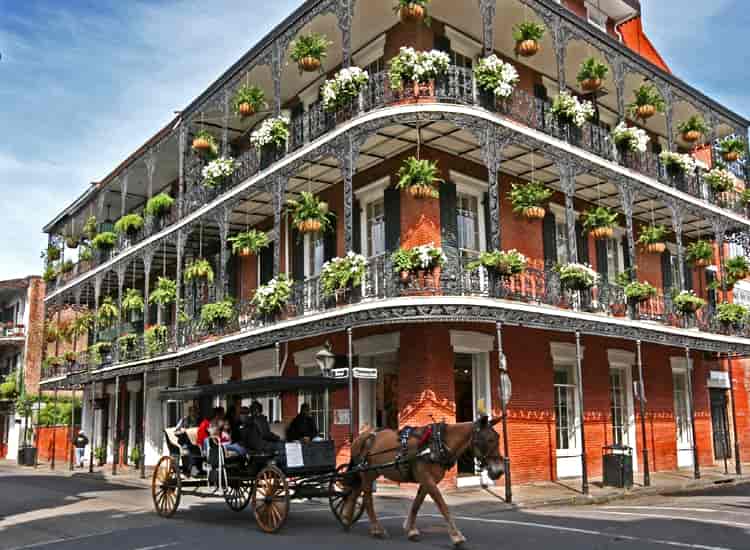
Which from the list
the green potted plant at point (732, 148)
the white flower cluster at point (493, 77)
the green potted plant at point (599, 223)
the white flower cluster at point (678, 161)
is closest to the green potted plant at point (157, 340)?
the white flower cluster at point (493, 77)

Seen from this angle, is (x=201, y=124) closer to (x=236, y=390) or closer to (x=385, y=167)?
(x=385, y=167)

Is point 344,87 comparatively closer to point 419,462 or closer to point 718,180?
point 419,462

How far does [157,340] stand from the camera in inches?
894

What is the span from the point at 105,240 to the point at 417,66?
1569 cm

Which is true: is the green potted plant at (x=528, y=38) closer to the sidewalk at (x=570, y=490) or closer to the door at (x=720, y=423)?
the sidewalk at (x=570, y=490)

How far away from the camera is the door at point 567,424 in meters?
18.0

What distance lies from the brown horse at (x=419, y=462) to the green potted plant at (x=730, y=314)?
563 inches

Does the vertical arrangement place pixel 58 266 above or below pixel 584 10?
below

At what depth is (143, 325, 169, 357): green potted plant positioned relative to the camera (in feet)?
73.9

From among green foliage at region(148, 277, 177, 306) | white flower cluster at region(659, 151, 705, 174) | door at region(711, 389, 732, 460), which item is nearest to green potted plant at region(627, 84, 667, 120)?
white flower cluster at region(659, 151, 705, 174)

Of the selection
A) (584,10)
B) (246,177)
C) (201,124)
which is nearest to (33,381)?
(201,124)

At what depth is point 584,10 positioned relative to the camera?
912 inches

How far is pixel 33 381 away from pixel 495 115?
33148 mm

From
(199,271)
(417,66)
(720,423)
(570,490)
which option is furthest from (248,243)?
(720,423)
